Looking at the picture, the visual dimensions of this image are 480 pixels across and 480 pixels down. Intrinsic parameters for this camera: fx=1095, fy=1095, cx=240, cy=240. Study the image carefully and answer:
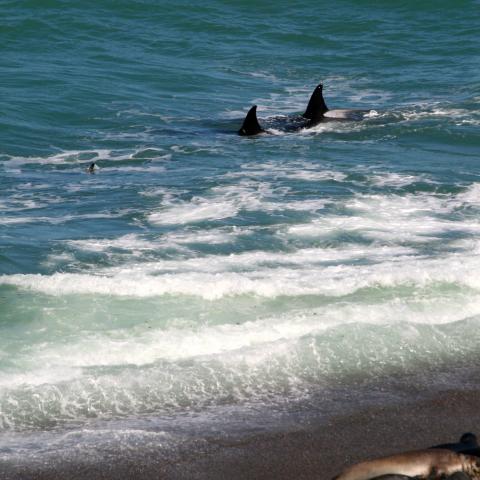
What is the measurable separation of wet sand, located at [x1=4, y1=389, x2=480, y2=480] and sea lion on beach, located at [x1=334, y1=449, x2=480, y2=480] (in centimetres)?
→ 62

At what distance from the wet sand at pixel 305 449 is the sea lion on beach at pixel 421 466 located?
0.62 metres

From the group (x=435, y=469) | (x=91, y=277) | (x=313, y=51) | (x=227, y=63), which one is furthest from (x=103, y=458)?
(x=313, y=51)

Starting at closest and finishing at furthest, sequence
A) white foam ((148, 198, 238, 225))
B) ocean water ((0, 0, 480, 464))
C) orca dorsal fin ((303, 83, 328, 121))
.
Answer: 1. ocean water ((0, 0, 480, 464))
2. white foam ((148, 198, 238, 225))
3. orca dorsal fin ((303, 83, 328, 121))

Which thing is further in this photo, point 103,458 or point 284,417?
point 284,417

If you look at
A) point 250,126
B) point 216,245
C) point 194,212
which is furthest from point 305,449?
point 250,126

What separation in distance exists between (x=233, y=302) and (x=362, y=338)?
145 cm

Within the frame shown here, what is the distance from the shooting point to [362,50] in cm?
2856

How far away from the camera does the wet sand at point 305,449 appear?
7484mm

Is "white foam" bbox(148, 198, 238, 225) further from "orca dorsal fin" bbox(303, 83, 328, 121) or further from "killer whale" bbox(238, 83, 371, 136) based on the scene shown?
"orca dorsal fin" bbox(303, 83, 328, 121)

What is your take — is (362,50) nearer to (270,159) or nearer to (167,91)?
Answer: (167,91)

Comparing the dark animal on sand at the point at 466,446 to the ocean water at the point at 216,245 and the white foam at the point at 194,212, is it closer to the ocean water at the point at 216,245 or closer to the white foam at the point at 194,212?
the ocean water at the point at 216,245

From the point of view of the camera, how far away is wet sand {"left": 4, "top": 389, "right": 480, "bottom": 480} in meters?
7.48

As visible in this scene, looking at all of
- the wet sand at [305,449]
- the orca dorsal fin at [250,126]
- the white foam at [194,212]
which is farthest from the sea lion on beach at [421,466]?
the orca dorsal fin at [250,126]

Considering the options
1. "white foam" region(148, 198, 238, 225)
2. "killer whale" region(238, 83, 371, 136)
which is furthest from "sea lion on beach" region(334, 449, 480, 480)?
"killer whale" region(238, 83, 371, 136)
